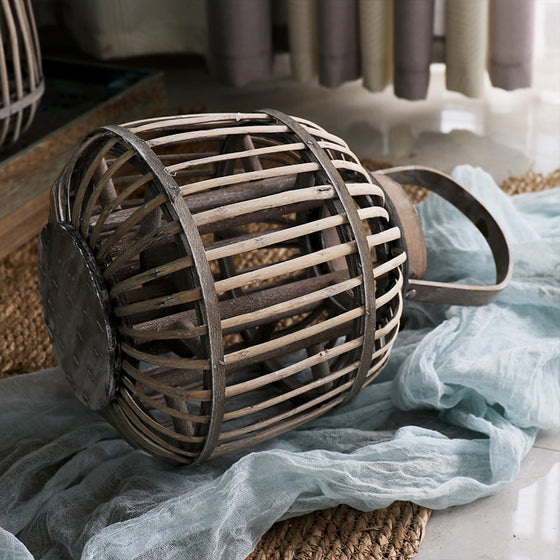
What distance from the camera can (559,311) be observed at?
1.14 meters

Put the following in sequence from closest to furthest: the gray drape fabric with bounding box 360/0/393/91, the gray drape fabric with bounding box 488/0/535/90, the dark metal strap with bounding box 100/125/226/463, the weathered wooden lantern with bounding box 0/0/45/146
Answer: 1. the dark metal strap with bounding box 100/125/226/463
2. the weathered wooden lantern with bounding box 0/0/45/146
3. the gray drape fabric with bounding box 488/0/535/90
4. the gray drape fabric with bounding box 360/0/393/91

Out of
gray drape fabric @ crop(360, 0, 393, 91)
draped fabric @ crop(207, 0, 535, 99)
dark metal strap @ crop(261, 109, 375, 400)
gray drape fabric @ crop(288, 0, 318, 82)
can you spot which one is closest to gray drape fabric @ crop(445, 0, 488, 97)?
draped fabric @ crop(207, 0, 535, 99)

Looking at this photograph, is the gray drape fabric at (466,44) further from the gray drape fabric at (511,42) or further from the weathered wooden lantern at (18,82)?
the weathered wooden lantern at (18,82)

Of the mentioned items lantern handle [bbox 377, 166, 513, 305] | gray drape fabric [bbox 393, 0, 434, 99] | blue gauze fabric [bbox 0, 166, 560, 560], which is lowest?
blue gauze fabric [bbox 0, 166, 560, 560]

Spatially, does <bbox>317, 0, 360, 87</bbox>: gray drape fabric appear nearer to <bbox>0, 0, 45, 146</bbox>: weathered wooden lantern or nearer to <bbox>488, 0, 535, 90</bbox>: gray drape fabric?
<bbox>488, 0, 535, 90</bbox>: gray drape fabric

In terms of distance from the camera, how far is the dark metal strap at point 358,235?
0.86 metres

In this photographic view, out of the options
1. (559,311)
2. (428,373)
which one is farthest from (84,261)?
(559,311)

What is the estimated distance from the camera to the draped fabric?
5.55 ft

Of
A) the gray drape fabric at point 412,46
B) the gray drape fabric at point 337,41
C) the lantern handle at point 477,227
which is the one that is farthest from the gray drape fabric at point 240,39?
the lantern handle at point 477,227

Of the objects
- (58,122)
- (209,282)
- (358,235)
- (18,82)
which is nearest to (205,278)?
(209,282)

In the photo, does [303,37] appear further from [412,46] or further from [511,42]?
[511,42]

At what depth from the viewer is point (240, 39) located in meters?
1.86

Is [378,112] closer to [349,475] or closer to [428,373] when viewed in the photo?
[428,373]

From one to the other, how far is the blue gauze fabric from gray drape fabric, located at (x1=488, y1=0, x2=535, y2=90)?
26.4 inches
